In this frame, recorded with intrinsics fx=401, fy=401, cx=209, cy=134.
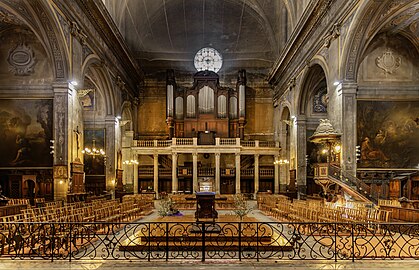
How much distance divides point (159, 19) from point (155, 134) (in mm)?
9330

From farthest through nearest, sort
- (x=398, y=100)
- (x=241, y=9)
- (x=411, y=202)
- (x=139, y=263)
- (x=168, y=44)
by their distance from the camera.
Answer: (x=168, y=44) < (x=241, y=9) < (x=398, y=100) < (x=411, y=202) < (x=139, y=263)

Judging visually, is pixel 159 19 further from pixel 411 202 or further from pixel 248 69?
pixel 411 202

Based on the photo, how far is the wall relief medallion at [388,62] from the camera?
17688 millimetres

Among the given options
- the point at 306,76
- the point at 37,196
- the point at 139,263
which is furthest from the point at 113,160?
the point at 139,263

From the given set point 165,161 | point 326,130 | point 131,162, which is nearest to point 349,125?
point 326,130

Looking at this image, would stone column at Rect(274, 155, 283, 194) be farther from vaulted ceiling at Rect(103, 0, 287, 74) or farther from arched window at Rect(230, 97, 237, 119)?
vaulted ceiling at Rect(103, 0, 287, 74)

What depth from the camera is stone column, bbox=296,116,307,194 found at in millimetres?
23859

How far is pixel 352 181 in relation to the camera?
15094 mm

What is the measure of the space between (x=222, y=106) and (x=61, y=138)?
17528 mm

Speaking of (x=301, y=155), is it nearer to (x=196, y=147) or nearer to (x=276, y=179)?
(x=276, y=179)

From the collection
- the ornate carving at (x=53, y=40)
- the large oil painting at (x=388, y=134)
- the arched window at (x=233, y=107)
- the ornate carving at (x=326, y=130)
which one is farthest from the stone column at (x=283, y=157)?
the ornate carving at (x=53, y=40)

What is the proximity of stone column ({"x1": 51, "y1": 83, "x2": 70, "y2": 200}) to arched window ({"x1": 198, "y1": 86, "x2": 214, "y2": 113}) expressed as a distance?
1615 cm

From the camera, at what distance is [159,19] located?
32.4m

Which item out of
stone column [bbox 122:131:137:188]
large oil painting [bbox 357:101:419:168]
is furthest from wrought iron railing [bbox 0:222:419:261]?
stone column [bbox 122:131:137:188]
